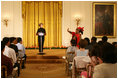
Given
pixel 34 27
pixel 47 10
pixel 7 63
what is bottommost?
pixel 7 63

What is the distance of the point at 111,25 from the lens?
14.4m

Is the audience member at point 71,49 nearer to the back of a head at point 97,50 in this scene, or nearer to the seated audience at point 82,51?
the seated audience at point 82,51

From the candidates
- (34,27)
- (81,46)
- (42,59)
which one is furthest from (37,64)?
(34,27)

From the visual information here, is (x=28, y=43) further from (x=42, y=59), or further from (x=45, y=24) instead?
(x=42, y=59)

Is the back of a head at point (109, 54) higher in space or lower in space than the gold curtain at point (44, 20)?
lower

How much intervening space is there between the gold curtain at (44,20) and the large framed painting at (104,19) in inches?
102

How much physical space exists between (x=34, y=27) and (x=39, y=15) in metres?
0.94

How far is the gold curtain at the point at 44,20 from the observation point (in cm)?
1423

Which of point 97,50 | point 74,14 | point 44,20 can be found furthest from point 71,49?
point 44,20

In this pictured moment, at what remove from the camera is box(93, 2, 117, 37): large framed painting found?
46.8 feet

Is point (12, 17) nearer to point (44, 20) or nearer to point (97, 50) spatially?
point (44, 20)

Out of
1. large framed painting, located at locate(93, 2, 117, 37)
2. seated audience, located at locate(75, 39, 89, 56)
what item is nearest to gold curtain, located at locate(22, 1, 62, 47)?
large framed painting, located at locate(93, 2, 117, 37)

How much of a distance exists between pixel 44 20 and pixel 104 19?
4.33m

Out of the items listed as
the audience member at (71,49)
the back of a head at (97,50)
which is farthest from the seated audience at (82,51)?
the back of a head at (97,50)
